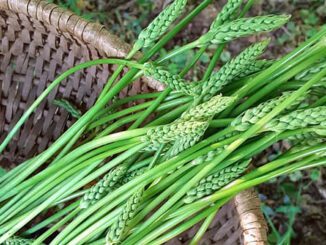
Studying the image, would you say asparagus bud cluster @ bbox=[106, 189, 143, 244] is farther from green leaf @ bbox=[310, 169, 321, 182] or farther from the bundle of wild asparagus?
green leaf @ bbox=[310, 169, 321, 182]

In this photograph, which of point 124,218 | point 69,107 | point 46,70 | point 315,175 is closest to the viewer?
point 124,218

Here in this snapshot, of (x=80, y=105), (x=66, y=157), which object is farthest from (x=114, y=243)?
(x=80, y=105)

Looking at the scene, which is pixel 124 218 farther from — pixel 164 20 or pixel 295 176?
pixel 295 176

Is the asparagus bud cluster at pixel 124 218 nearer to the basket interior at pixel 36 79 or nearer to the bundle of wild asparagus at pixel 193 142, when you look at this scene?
the bundle of wild asparagus at pixel 193 142

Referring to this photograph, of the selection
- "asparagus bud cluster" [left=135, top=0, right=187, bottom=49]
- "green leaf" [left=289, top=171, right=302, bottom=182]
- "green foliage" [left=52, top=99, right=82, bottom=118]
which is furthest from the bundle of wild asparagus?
"green leaf" [left=289, top=171, right=302, bottom=182]

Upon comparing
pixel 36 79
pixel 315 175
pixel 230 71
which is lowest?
pixel 315 175

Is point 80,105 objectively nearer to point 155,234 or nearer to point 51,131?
point 51,131

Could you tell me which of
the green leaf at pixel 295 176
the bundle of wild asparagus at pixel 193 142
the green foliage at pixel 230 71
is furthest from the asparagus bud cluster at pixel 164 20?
the green leaf at pixel 295 176

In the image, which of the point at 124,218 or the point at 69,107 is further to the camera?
the point at 69,107

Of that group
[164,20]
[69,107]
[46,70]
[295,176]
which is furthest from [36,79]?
[295,176]

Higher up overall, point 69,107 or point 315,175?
point 69,107
